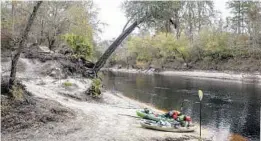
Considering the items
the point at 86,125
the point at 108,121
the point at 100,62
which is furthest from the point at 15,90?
the point at 100,62

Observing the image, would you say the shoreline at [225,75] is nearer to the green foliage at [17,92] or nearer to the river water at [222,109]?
the river water at [222,109]

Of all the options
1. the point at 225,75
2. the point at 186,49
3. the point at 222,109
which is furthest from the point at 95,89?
the point at 186,49

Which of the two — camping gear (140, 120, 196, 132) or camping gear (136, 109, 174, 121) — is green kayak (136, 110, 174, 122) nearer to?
camping gear (136, 109, 174, 121)

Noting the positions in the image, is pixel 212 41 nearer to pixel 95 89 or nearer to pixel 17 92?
pixel 95 89

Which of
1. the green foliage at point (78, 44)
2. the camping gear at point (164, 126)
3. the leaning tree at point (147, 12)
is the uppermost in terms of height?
the leaning tree at point (147, 12)

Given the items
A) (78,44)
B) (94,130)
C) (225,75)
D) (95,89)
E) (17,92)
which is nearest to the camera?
(94,130)

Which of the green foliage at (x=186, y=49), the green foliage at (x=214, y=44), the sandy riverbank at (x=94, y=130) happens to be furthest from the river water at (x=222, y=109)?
the green foliage at (x=214, y=44)

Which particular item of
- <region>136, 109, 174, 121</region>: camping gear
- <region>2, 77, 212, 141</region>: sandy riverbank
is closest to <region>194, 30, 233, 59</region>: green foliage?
<region>2, 77, 212, 141</region>: sandy riverbank

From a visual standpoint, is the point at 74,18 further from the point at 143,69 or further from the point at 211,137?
the point at 143,69

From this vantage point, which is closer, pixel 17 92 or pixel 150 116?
pixel 17 92

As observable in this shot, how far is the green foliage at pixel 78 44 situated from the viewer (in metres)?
36.3

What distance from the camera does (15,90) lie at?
16.8 metres

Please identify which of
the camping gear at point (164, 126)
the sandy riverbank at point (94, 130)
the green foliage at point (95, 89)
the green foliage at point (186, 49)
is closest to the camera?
the sandy riverbank at point (94, 130)

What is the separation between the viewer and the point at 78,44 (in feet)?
122
